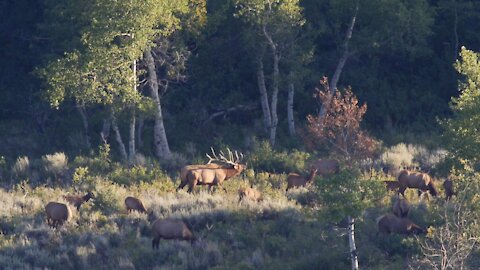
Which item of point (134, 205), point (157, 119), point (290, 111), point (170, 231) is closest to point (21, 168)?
point (157, 119)

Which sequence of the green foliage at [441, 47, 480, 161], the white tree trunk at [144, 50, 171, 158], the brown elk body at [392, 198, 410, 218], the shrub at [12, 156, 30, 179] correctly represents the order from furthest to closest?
the white tree trunk at [144, 50, 171, 158], the shrub at [12, 156, 30, 179], the brown elk body at [392, 198, 410, 218], the green foliage at [441, 47, 480, 161]

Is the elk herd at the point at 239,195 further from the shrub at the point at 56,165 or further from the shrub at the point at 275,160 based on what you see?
the shrub at the point at 56,165

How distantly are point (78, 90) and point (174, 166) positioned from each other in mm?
3512

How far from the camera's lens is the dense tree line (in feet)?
101

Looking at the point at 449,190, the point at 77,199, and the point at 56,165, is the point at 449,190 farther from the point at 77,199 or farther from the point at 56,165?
the point at 56,165

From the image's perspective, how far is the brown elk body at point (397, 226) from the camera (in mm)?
23156

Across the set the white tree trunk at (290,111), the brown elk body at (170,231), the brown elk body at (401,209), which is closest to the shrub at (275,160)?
the white tree trunk at (290,111)

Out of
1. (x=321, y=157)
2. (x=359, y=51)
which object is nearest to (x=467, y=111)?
(x=321, y=157)

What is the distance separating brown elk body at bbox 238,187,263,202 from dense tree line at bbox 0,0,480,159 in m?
5.67

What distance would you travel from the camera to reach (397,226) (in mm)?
23172

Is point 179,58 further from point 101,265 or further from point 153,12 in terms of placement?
point 101,265

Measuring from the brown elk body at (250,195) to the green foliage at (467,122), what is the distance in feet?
18.2

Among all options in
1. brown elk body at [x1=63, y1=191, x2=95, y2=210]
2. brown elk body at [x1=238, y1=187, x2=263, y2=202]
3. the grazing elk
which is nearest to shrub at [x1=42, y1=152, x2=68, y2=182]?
Answer: brown elk body at [x1=63, y1=191, x2=95, y2=210]

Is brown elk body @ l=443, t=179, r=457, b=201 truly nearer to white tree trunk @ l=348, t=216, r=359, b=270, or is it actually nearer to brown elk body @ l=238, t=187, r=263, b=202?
brown elk body @ l=238, t=187, r=263, b=202
